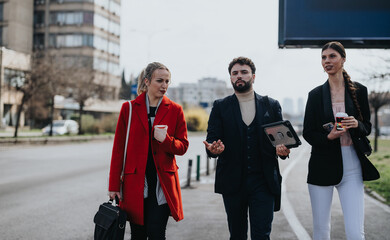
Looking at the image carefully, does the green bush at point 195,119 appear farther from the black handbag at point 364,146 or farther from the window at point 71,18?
the black handbag at point 364,146

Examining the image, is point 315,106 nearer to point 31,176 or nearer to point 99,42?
point 31,176

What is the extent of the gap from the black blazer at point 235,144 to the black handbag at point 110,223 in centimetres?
90

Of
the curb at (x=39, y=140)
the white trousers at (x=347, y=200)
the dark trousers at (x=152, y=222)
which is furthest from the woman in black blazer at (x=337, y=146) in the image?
the curb at (x=39, y=140)

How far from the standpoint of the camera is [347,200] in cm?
349

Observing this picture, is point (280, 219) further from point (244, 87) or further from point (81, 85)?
point (81, 85)

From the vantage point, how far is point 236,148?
3760mm

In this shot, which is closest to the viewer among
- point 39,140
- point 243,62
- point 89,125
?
point 243,62

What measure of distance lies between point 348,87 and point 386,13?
610 cm

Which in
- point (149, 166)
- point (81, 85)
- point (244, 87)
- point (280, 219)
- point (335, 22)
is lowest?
point (280, 219)

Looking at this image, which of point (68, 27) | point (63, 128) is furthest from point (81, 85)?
point (68, 27)

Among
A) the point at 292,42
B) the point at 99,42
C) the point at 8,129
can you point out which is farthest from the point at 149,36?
the point at 292,42

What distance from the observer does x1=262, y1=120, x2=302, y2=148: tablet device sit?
3.55 metres

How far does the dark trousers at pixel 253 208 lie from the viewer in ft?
12.0

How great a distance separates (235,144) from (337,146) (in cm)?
84
